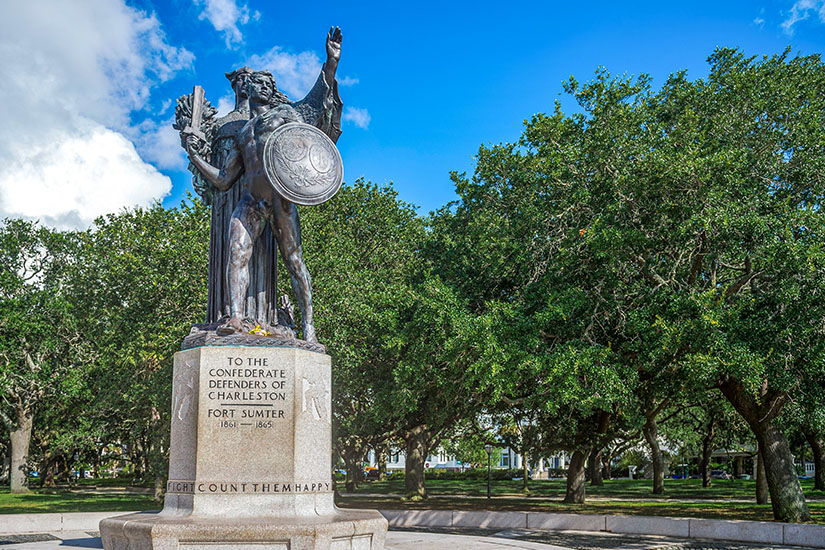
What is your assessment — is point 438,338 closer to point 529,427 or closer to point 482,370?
point 482,370

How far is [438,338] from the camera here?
20.9 metres

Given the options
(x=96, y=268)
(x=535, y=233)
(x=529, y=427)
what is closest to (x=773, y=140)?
(x=535, y=233)

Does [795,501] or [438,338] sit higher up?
[438,338]

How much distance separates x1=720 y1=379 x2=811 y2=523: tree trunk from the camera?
18.2 m

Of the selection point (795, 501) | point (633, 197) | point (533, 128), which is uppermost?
point (533, 128)

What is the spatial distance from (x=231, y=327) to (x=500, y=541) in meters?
5.28

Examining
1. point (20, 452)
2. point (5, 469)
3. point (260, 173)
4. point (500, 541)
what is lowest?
point (5, 469)

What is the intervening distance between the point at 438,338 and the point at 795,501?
989 centimetres

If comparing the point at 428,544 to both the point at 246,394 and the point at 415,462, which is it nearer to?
the point at 246,394

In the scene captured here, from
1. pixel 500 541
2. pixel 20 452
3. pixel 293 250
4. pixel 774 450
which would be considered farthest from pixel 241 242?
pixel 20 452

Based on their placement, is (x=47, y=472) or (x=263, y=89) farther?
(x=47, y=472)

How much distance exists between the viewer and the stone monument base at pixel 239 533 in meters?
7.04

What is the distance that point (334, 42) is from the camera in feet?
31.7

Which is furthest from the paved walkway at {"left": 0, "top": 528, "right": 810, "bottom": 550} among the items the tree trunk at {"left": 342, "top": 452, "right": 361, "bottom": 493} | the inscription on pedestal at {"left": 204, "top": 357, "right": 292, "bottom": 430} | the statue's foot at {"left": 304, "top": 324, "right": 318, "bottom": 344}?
the tree trunk at {"left": 342, "top": 452, "right": 361, "bottom": 493}
